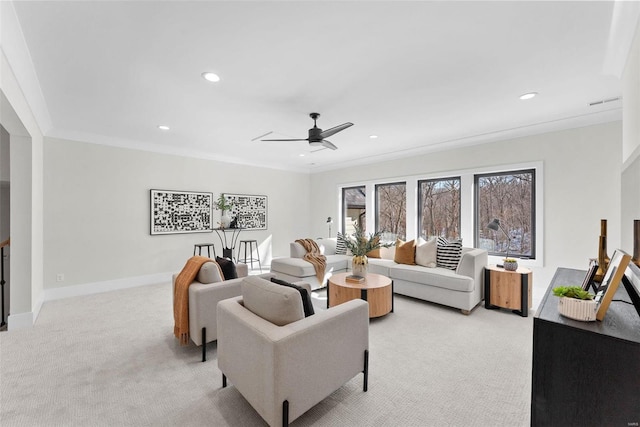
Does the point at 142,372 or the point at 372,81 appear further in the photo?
the point at 372,81

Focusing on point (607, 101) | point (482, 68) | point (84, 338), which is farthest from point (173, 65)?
point (607, 101)

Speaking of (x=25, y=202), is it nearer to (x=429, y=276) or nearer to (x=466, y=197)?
(x=429, y=276)

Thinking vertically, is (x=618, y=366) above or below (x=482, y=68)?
below

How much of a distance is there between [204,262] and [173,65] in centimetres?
183

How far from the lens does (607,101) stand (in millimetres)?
3146

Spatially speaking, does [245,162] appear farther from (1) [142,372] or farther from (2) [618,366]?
(2) [618,366]

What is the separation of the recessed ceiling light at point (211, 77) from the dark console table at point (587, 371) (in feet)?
9.94

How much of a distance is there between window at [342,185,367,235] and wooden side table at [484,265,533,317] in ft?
10.1

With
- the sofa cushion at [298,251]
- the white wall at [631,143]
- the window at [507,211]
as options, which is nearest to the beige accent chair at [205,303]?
the sofa cushion at [298,251]

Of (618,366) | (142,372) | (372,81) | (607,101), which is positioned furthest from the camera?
(607,101)

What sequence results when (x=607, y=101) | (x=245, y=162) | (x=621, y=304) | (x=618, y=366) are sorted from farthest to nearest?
(x=245, y=162)
(x=607, y=101)
(x=621, y=304)
(x=618, y=366)

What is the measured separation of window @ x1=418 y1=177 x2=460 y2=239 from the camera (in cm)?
504

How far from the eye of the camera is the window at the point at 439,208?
504cm

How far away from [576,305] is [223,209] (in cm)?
563
